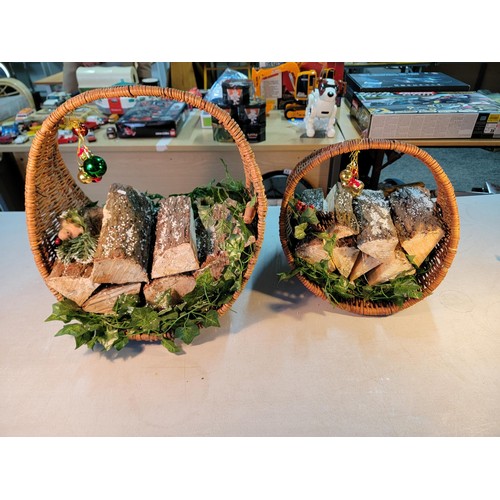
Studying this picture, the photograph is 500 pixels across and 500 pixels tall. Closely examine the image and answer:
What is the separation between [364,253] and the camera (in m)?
0.97

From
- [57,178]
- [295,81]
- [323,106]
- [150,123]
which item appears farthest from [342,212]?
[295,81]

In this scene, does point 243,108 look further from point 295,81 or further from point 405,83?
point 405,83

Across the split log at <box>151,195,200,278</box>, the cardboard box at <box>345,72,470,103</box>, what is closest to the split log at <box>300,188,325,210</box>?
the split log at <box>151,195,200,278</box>

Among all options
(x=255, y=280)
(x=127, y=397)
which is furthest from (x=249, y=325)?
(x=127, y=397)

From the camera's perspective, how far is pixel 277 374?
0.90 m

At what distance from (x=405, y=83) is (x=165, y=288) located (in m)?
1.96

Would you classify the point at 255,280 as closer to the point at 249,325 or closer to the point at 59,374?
the point at 249,325

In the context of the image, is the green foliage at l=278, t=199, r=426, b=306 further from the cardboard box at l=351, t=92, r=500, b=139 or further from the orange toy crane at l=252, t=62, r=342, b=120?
the orange toy crane at l=252, t=62, r=342, b=120

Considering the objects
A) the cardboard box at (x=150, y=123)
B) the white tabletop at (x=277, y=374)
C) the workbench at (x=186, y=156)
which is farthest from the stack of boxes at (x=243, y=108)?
the white tabletop at (x=277, y=374)

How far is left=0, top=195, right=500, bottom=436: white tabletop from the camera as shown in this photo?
81 centimetres

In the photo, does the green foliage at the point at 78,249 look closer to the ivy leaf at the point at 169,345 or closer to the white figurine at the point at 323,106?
the ivy leaf at the point at 169,345

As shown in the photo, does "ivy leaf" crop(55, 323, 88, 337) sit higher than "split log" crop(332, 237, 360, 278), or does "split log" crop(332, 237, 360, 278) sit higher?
"split log" crop(332, 237, 360, 278)

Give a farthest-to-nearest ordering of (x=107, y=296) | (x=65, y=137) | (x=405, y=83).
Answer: (x=405, y=83)
(x=65, y=137)
(x=107, y=296)

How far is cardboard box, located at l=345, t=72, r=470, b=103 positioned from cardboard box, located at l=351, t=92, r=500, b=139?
3.0 inches
